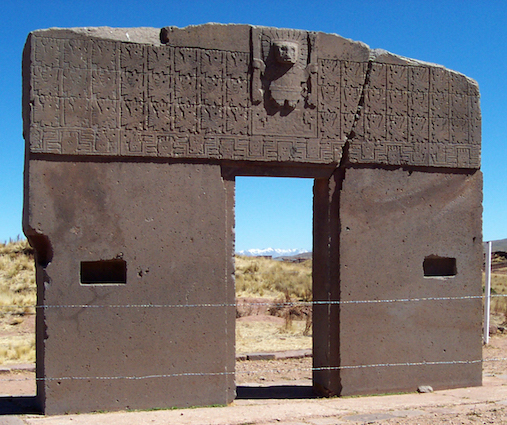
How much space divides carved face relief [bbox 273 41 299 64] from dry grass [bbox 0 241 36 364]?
168 inches

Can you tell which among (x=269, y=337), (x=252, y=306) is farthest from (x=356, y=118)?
(x=252, y=306)

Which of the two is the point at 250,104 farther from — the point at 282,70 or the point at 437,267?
the point at 437,267

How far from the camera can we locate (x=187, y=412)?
5621mm

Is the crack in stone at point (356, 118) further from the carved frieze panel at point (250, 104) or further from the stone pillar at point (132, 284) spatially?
the stone pillar at point (132, 284)

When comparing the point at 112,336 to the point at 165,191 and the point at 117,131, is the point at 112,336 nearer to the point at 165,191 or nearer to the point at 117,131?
the point at 165,191

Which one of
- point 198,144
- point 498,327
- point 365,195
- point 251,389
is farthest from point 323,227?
point 498,327

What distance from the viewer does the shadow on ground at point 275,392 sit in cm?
677

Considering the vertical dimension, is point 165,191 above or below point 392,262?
above

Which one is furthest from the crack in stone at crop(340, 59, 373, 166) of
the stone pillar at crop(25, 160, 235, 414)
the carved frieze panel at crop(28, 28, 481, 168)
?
the stone pillar at crop(25, 160, 235, 414)

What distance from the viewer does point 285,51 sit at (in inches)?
236

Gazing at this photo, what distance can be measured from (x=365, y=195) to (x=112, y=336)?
268 cm

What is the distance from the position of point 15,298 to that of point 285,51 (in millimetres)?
11140

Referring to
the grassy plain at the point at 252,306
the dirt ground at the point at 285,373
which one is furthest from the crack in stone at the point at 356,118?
the dirt ground at the point at 285,373

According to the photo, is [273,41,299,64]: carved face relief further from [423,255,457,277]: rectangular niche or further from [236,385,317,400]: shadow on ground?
[236,385,317,400]: shadow on ground
